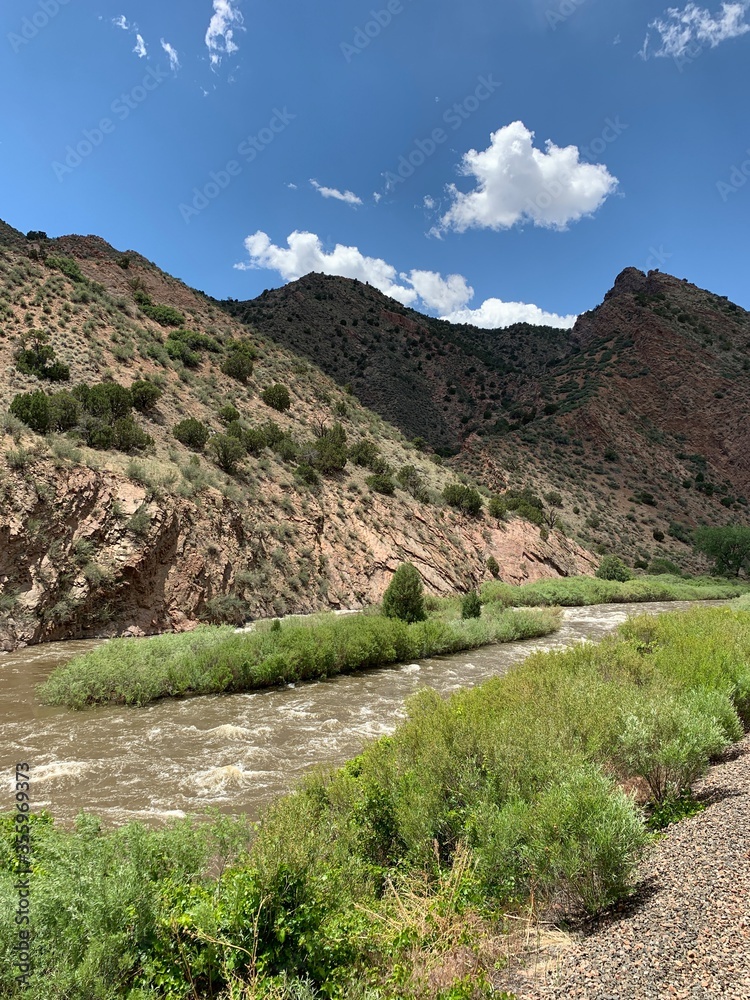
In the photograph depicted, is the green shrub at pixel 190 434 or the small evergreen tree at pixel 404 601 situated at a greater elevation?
the green shrub at pixel 190 434

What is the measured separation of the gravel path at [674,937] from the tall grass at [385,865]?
226 millimetres

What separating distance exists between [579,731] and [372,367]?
6440cm

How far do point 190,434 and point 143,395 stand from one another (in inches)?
122

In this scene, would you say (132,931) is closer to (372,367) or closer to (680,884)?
(680,884)

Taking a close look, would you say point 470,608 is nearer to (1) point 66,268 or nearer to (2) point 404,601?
(2) point 404,601

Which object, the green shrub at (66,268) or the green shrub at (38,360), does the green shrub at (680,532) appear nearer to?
the green shrub at (38,360)

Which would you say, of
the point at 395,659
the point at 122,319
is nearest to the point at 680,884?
the point at 395,659

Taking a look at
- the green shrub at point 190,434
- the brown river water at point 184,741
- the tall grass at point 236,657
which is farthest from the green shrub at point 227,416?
the brown river water at point 184,741

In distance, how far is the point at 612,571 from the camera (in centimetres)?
3434

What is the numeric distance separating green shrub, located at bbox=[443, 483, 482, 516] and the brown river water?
804 inches

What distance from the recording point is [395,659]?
48.3 ft

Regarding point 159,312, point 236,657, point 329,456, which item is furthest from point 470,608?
point 159,312

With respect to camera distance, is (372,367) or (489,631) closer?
(489,631)

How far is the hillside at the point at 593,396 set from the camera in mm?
48344
